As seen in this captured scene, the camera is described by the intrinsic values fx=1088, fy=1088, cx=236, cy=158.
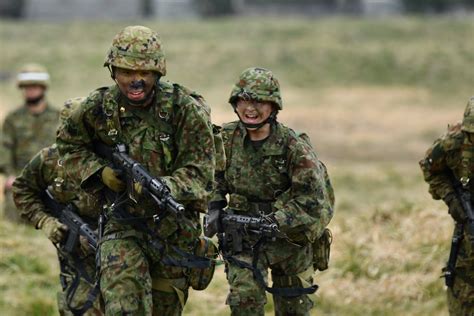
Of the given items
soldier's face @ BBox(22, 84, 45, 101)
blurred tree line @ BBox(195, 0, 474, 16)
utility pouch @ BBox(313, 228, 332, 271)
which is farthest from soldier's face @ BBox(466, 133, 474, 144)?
blurred tree line @ BBox(195, 0, 474, 16)

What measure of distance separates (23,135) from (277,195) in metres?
6.35

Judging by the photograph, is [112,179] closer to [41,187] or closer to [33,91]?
[41,187]

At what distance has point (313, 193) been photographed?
7582mm

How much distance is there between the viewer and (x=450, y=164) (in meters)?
8.23

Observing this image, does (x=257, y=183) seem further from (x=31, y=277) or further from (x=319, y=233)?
(x=31, y=277)

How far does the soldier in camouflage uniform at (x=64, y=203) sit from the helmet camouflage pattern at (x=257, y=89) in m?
1.16

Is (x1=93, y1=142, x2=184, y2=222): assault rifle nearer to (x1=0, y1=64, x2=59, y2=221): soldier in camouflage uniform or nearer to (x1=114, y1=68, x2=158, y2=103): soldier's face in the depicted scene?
(x1=114, y1=68, x2=158, y2=103): soldier's face

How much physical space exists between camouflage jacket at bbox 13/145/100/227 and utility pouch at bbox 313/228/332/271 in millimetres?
1713

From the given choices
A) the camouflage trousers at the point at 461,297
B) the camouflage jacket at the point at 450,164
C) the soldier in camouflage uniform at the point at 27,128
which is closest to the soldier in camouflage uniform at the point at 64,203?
the camouflage jacket at the point at 450,164

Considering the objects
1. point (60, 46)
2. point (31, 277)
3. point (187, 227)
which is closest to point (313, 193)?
point (187, 227)

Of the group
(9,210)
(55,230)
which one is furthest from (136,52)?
(9,210)

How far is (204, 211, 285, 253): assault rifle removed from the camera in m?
7.56

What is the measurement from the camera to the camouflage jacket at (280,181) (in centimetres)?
756

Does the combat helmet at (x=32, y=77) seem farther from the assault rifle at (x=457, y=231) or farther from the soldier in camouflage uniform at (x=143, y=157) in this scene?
the soldier in camouflage uniform at (x=143, y=157)
